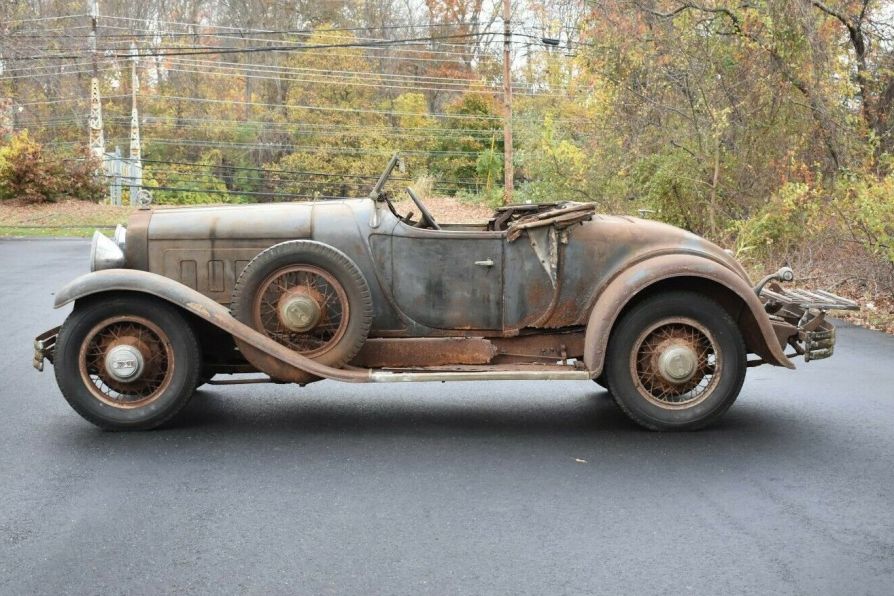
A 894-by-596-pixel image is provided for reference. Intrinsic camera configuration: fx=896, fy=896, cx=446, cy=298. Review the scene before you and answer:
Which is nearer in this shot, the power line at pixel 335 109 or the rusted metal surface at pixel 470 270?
the rusted metal surface at pixel 470 270

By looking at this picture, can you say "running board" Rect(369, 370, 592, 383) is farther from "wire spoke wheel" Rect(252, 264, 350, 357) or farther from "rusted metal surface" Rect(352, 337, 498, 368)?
"wire spoke wheel" Rect(252, 264, 350, 357)

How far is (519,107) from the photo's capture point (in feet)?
117

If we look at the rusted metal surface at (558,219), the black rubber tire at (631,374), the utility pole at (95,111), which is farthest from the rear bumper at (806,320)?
the utility pole at (95,111)

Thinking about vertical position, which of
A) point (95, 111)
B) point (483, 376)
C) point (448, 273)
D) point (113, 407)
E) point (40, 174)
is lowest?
point (113, 407)

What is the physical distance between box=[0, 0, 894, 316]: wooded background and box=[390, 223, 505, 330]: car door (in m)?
6.33

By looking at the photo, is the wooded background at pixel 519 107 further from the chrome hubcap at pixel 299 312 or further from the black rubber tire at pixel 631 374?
the chrome hubcap at pixel 299 312

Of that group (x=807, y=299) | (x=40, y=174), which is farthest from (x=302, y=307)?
(x=40, y=174)

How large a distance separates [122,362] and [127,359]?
3 centimetres

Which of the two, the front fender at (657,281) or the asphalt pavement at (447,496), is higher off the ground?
the front fender at (657,281)

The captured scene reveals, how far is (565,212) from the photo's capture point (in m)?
5.76

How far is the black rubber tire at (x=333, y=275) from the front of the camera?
5555 millimetres

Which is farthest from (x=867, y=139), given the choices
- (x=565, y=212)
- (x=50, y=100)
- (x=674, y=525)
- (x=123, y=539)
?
(x=50, y=100)

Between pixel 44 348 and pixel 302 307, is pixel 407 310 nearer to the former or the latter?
pixel 302 307

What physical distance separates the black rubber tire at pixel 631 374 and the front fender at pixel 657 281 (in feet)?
0.33
